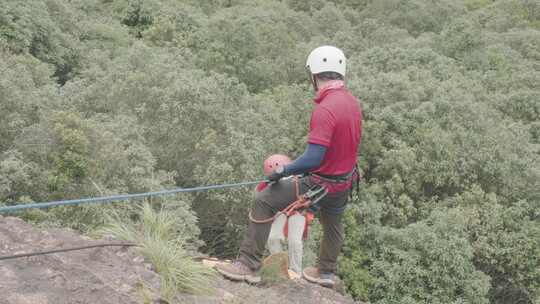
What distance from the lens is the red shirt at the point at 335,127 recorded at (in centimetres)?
474

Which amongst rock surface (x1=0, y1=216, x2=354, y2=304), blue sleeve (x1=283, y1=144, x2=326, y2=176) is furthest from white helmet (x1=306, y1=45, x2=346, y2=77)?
rock surface (x1=0, y1=216, x2=354, y2=304)

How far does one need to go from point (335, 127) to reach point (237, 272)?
4.99 feet

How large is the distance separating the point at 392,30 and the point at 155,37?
11.6m

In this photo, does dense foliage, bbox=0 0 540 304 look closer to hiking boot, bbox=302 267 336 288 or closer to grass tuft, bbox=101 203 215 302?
grass tuft, bbox=101 203 215 302

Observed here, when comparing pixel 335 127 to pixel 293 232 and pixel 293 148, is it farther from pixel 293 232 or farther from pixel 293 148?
pixel 293 148

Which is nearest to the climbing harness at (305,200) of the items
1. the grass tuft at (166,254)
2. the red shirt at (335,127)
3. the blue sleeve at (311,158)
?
the red shirt at (335,127)

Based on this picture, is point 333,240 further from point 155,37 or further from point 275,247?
point 155,37

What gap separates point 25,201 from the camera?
27.0 feet

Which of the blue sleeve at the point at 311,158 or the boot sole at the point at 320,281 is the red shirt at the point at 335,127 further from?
the boot sole at the point at 320,281

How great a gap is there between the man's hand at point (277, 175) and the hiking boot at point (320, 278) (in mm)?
1255

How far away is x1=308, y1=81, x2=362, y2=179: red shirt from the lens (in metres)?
4.74

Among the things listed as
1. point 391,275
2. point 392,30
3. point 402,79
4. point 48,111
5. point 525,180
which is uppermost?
point 392,30

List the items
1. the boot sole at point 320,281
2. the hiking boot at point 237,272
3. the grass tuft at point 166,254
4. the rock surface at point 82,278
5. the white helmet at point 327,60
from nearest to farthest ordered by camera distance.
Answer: the rock surface at point 82,278
the grass tuft at point 166,254
the white helmet at point 327,60
the hiking boot at point 237,272
the boot sole at point 320,281

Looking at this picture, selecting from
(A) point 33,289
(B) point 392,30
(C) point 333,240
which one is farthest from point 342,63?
(B) point 392,30
